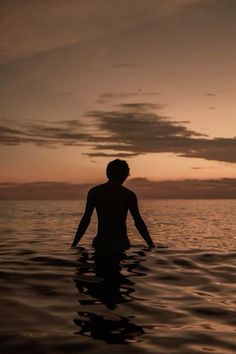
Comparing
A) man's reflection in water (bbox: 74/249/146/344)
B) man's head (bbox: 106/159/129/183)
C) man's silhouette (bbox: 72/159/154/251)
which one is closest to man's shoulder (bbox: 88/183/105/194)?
man's silhouette (bbox: 72/159/154/251)

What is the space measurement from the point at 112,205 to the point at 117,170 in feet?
2.53

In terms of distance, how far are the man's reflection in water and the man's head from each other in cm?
166

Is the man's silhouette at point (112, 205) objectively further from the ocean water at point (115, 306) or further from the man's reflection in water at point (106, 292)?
the ocean water at point (115, 306)

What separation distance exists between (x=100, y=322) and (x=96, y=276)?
2.58 meters

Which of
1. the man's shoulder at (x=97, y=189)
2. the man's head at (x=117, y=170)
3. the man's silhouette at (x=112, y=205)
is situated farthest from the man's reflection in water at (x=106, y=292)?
the man's head at (x=117, y=170)

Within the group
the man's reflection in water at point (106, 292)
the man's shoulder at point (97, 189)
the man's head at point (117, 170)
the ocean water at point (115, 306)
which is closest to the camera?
the ocean water at point (115, 306)

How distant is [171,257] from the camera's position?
10.5 m

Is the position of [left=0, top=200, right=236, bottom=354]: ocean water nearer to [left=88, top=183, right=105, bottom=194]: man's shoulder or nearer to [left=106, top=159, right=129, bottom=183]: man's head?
[left=88, top=183, right=105, bottom=194]: man's shoulder

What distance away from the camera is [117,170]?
910 centimetres

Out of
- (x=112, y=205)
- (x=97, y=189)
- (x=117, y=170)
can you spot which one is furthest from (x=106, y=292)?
(x=117, y=170)

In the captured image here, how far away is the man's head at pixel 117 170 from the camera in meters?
9.09

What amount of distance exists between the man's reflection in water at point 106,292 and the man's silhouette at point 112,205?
28 cm

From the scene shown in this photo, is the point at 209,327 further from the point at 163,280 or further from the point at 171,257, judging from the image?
the point at 171,257

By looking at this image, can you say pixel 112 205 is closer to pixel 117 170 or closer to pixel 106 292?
pixel 117 170
